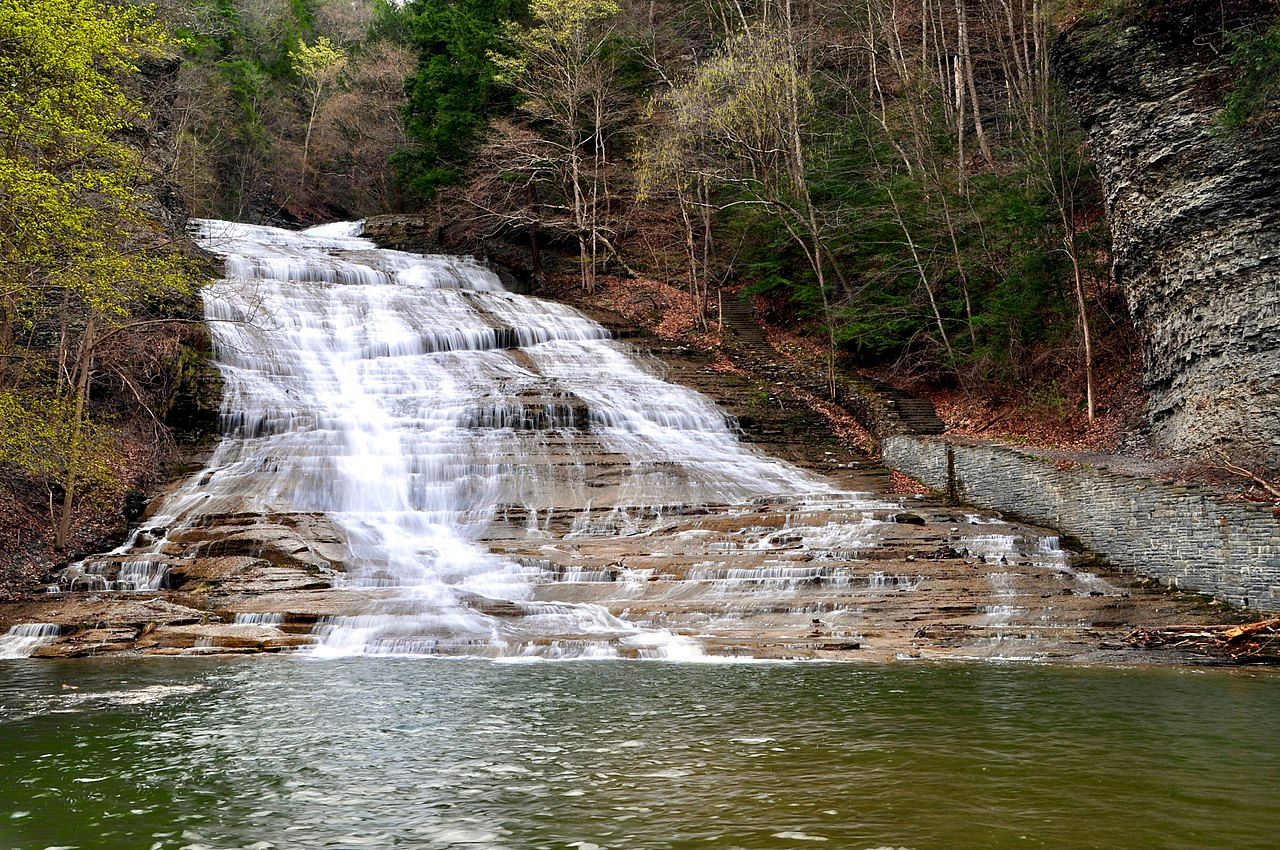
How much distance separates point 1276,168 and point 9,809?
57.4ft

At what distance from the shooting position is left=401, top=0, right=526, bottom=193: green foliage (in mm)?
34719

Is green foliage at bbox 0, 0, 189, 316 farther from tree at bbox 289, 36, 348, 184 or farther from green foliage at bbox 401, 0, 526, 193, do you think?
tree at bbox 289, 36, 348, 184

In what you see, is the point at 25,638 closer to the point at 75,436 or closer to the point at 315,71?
the point at 75,436

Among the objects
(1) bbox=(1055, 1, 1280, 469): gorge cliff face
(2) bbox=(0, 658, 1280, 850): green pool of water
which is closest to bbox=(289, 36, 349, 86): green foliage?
(1) bbox=(1055, 1, 1280, 469): gorge cliff face

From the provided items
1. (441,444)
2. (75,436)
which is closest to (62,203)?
(75,436)

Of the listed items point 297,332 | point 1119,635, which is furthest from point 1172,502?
point 297,332

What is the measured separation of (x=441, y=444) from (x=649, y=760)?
44.7 ft

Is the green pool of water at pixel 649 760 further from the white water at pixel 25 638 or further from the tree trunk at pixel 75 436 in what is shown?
the tree trunk at pixel 75 436

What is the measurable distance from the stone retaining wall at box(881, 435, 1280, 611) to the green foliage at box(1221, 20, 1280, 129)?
6083 millimetres

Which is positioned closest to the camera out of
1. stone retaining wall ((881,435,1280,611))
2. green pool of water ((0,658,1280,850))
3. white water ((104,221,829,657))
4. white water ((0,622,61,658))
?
green pool of water ((0,658,1280,850))

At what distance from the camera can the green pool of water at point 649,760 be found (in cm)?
Result: 453

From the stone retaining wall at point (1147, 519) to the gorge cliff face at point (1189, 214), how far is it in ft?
7.85

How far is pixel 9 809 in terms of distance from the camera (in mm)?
4969

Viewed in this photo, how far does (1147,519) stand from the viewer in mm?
12195
